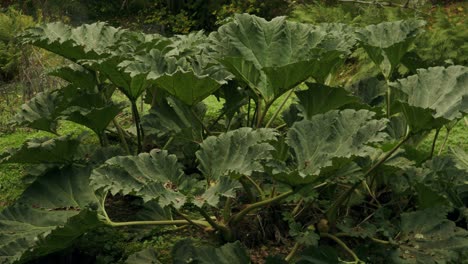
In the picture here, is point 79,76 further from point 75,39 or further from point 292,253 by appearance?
point 292,253

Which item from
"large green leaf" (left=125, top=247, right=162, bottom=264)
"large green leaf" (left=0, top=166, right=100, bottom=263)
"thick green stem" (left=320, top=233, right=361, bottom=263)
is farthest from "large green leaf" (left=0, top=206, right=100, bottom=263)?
"thick green stem" (left=320, top=233, right=361, bottom=263)

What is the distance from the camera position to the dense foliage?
2.63 m

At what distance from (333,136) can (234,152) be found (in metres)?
0.46

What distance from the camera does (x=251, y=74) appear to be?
3.15 metres

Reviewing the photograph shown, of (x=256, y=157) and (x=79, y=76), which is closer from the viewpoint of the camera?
(x=256, y=157)

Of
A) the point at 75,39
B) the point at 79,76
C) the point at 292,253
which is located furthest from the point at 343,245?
the point at 75,39

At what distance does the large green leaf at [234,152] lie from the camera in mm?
2578

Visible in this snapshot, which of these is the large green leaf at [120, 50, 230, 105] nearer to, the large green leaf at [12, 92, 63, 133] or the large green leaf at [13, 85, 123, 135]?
the large green leaf at [13, 85, 123, 135]

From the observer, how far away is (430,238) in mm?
2848

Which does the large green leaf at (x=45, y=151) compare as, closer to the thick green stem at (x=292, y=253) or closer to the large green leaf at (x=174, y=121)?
the large green leaf at (x=174, y=121)

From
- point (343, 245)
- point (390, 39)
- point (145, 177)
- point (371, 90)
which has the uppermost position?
point (390, 39)

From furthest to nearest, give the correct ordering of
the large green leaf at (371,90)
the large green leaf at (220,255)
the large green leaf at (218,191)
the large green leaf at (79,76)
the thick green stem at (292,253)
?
the large green leaf at (371,90)
the large green leaf at (79,76)
the thick green stem at (292,253)
the large green leaf at (220,255)
the large green leaf at (218,191)

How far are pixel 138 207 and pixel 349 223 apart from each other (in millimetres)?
1297

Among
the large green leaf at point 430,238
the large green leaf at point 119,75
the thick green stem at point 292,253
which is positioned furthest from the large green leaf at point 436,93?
the large green leaf at point 119,75
